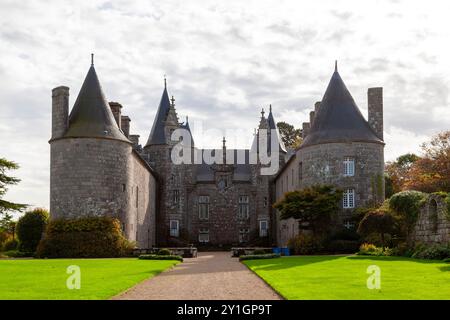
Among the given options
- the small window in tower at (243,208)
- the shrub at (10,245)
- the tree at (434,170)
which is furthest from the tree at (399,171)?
the shrub at (10,245)

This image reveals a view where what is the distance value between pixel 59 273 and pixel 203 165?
38304 millimetres

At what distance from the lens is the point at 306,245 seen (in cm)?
3478

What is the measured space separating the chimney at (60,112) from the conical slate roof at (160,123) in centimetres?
1628

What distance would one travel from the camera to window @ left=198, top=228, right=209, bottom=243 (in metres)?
55.4

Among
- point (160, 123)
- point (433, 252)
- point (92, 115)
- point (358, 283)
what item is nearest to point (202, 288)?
point (358, 283)

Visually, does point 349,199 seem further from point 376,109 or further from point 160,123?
point 160,123

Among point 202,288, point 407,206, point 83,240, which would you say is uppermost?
point 407,206

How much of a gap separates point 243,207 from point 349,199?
19.2 m

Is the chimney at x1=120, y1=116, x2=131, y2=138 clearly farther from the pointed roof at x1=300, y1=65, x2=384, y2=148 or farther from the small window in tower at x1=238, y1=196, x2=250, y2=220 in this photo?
the small window in tower at x1=238, y1=196, x2=250, y2=220

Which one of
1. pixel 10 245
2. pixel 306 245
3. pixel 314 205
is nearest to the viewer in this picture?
pixel 306 245
